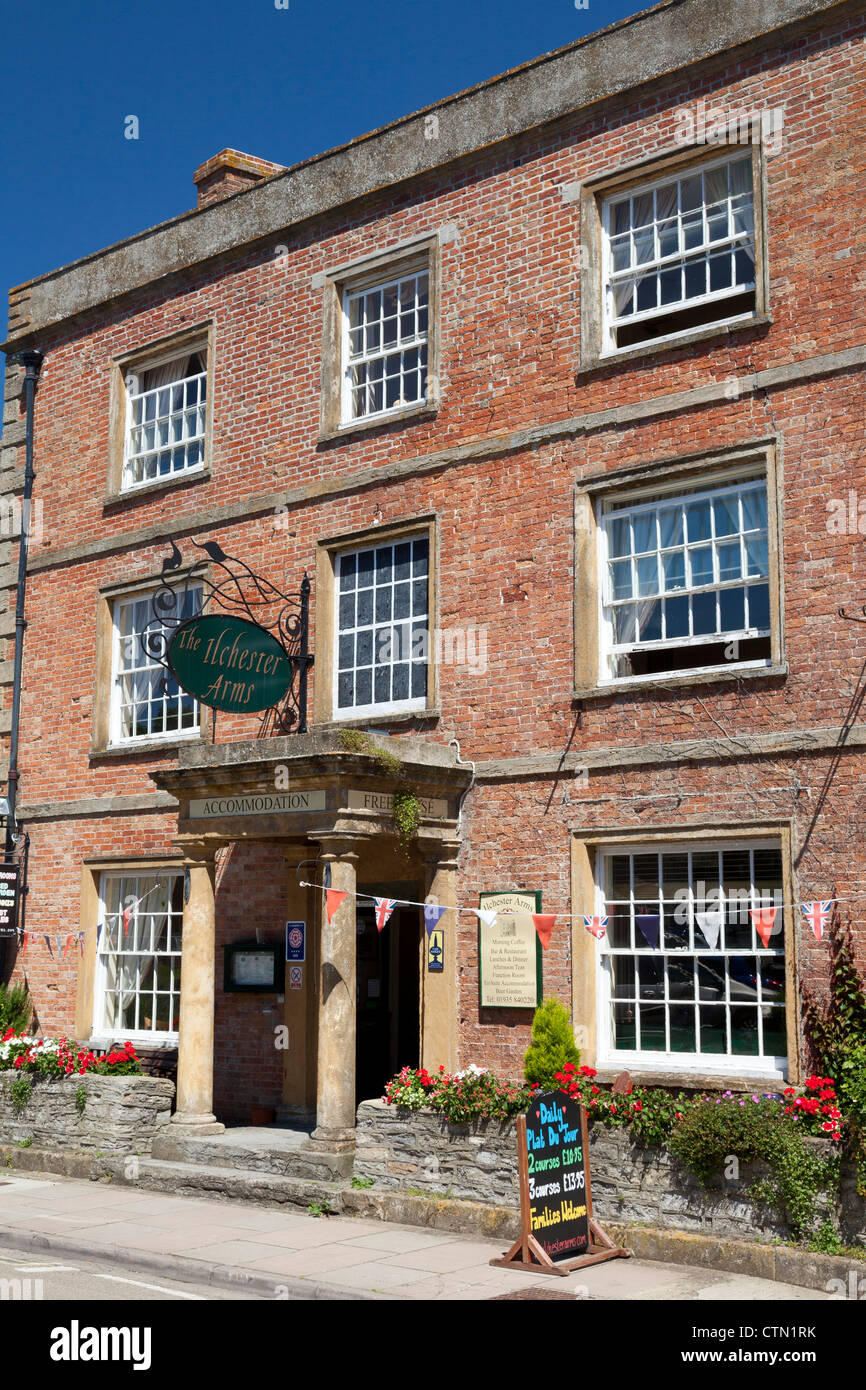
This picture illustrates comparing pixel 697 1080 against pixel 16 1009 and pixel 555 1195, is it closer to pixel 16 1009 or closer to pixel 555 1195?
pixel 555 1195

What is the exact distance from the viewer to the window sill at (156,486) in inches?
653

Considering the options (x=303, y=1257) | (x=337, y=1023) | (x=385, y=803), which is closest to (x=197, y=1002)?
(x=337, y=1023)

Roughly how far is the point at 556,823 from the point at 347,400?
18.2 ft

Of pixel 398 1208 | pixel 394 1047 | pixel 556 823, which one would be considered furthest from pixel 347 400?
pixel 398 1208

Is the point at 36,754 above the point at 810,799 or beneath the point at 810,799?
above

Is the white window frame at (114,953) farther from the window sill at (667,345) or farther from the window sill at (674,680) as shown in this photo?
the window sill at (667,345)

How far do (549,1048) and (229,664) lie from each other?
17.0 feet

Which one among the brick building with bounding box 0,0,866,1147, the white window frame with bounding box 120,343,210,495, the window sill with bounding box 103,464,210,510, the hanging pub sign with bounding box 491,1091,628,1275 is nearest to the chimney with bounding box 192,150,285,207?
the brick building with bounding box 0,0,866,1147

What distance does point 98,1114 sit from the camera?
1445 centimetres

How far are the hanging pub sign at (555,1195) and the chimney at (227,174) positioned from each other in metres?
12.8

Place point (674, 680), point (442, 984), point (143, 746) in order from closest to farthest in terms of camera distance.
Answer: point (674, 680) < point (442, 984) < point (143, 746)

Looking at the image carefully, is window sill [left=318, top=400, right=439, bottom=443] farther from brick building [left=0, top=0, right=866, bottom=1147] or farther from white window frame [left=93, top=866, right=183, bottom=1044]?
white window frame [left=93, top=866, right=183, bottom=1044]

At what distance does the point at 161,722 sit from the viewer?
54.7 ft
